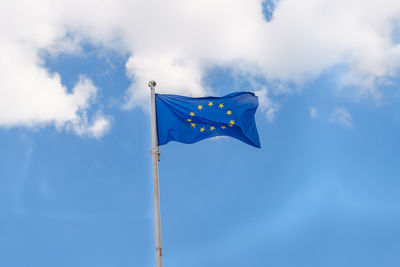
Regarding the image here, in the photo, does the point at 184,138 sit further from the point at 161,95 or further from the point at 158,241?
the point at 158,241

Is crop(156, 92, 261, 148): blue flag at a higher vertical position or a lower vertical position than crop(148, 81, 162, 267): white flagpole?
higher

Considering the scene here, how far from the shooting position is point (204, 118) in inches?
840

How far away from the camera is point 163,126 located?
20.8 meters

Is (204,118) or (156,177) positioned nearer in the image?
(156,177)

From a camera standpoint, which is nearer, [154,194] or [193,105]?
[154,194]

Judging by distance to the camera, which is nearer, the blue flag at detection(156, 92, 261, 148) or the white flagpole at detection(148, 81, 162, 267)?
the white flagpole at detection(148, 81, 162, 267)

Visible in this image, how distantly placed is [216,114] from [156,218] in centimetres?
620

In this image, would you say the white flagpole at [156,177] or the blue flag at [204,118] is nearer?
the white flagpole at [156,177]

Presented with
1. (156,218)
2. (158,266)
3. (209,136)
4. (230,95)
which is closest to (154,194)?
(156,218)

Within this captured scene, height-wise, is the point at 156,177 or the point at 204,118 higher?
the point at 204,118

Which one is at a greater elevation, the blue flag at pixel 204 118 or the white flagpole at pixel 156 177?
the blue flag at pixel 204 118

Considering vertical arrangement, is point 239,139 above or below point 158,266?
above

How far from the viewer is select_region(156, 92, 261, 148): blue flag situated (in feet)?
68.4

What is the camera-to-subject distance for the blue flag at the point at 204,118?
2086 centimetres
